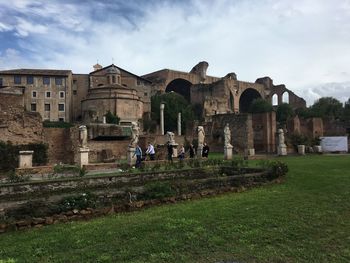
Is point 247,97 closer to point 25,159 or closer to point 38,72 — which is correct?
point 38,72

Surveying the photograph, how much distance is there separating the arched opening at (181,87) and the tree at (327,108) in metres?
28.1

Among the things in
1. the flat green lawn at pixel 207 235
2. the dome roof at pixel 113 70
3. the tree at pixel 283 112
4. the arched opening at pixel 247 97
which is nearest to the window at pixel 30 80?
the dome roof at pixel 113 70

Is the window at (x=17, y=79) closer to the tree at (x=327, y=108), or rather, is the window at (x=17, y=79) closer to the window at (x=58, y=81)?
the window at (x=58, y=81)

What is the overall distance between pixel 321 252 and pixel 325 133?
46.5 m

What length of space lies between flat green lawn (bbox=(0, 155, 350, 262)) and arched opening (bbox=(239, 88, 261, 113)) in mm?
92071

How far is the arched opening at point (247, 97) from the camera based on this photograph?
9894 centimetres

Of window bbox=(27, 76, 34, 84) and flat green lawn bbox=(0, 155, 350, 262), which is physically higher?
window bbox=(27, 76, 34, 84)

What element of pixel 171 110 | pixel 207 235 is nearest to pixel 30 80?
pixel 171 110

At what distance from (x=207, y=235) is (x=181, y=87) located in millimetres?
82211

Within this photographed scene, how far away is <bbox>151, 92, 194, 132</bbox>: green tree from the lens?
61469 millimetres

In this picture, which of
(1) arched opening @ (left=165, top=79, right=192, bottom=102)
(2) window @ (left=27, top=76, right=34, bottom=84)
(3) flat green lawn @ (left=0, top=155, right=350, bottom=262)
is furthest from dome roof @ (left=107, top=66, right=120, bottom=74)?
(3) flat green lawn @ (left=0, top=155, right=350, bottom=262)

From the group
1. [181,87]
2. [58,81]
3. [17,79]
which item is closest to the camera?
[17,79]

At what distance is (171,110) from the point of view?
6322cm

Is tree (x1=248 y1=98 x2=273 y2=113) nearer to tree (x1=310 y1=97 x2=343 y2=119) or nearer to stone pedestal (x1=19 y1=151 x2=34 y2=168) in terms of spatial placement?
tree (x1=310 y1=97 x2=343 y2=119)
